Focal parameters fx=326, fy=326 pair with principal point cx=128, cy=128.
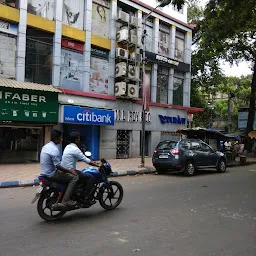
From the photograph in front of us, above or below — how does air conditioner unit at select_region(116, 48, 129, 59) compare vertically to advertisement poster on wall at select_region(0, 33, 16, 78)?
above

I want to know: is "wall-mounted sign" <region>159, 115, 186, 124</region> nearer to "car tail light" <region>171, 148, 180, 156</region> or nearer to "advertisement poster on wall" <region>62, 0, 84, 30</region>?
"advertisement poster on wall" <region>62, 0, 84, 30</region>

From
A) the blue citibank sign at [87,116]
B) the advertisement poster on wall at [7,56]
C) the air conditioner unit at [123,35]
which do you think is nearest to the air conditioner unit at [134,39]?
the air conditioner unit at [123,35]

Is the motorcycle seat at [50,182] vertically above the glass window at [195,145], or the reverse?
the glass window at [195,145]

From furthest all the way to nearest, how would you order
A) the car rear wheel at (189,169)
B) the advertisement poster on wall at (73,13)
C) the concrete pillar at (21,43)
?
the advertisement poster on wall at (73,13) → the concrete pillar at (21,43) → the car rear wheel at (189,169)

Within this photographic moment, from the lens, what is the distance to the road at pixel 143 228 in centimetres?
465

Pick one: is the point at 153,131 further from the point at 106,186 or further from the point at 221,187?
the point at 106,186

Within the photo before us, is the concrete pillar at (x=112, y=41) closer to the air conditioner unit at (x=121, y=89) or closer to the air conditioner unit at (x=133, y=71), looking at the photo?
the air conditioner unit at (x=121, y=89)

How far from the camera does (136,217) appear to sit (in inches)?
257

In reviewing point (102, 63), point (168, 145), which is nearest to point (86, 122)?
point (102, 63)

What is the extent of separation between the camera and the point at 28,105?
1609 centimetres

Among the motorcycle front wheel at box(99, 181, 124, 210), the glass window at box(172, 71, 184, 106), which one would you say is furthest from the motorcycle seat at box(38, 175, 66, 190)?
the glass window at box(172, 71, 184, 106)

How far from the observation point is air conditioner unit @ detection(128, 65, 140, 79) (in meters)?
20.6

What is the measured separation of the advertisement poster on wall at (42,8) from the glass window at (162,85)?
29.7 feet

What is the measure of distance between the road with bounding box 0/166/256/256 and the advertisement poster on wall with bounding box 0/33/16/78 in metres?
8.58
